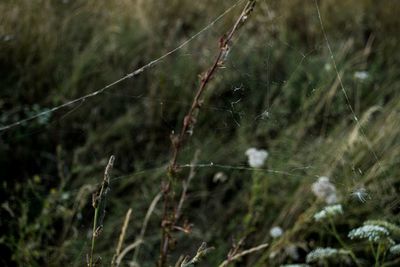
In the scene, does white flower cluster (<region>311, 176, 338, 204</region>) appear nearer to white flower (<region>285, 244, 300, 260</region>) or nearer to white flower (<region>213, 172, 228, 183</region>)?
white flower (<region>285, 244, 300, 260</region>)

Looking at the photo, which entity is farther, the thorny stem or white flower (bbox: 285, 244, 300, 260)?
white flower (bbox: 285, 244, 300, 260)

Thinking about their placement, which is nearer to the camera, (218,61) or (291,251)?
(218,61)

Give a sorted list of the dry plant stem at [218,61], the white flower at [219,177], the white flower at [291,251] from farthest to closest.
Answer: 1. the white flower at [219,177]
2. the white flower at [291,251]
3. the dry plant stem at [218,61]

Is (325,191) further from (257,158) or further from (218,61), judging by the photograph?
(218,61)

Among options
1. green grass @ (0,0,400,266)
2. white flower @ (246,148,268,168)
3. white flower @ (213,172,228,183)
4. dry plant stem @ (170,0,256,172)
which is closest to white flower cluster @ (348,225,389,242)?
green grass @ (0,0,400,266)

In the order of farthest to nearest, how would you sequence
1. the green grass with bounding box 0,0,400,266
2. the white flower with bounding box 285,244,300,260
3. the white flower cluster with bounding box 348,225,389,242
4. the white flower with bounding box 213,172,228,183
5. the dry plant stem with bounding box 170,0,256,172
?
the white flower with bounding box 213,172,228,183
the green grass with bounding box 0,0,400,266
the white flower with bounding box 285,244,300,260
the white flower cluster with bounding box 348,225,389,242
the dry plant stem with bounding box 170,0,256,172

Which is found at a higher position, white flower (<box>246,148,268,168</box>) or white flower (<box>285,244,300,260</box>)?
white flower (<box>246,148,268,168</box>)

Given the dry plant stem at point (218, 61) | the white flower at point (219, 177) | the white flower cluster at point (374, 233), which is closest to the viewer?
the dry plant stem at point (218, 61)

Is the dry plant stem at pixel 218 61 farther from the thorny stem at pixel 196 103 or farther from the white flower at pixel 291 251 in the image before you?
the white flower at pixel 291 251

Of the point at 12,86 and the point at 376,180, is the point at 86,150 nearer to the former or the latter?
the point at 12,86

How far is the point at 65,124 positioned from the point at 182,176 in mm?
599

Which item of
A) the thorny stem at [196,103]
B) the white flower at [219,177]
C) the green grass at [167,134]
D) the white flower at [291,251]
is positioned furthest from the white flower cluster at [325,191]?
the thorny stem at [196,103]

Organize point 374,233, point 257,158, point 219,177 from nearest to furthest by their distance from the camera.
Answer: point 374,233 → point 257,158 → point 219,177

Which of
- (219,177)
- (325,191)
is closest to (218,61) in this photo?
(325,191)
